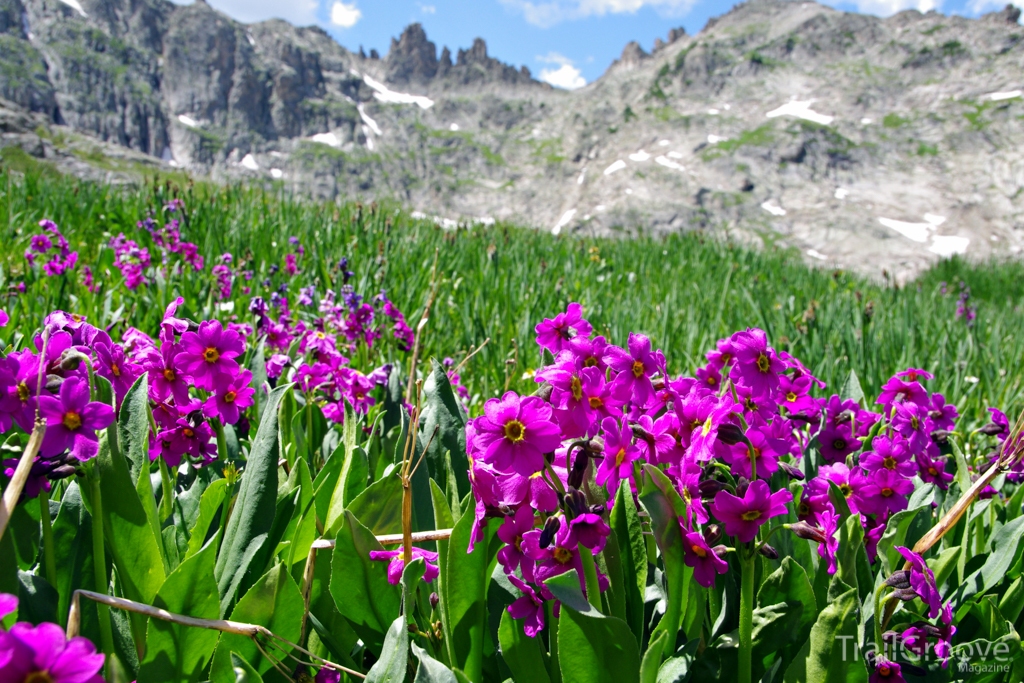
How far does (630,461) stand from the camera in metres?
0.95

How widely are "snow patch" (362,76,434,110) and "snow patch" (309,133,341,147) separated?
2484 cm

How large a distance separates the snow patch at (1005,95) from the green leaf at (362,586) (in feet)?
285

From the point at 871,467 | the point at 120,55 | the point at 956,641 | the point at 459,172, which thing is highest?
the point at 120,55

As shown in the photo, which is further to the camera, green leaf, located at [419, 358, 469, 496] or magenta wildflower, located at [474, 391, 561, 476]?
green leaf, located at [419, 358, 469, 496]

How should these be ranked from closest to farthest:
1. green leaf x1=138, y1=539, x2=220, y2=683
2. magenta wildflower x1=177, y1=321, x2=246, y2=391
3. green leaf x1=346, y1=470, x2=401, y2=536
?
green leaf x1=138, y1=539, x2=220, y2=683, green leaf x1=346, y1=470, x2=401, y2=536, magenta wildflower x1=177, y1=321, x2=246, y2=391

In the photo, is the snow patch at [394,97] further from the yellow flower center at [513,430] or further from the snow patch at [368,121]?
the yellow flower center at [513,430]

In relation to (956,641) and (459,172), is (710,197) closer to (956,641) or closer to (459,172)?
(956,641)

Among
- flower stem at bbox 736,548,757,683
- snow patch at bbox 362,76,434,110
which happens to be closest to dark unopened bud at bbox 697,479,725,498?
flower stem at bbox 736,548,757,683

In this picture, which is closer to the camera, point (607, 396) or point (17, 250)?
point (607, 396)

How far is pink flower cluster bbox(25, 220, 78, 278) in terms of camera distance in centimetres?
365

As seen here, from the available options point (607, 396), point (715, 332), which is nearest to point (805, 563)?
point (607, 396)

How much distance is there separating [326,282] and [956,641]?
422cm

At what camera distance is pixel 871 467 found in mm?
1288

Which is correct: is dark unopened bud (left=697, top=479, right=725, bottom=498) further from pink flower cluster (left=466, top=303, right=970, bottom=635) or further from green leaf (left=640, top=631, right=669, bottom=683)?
green leaf (left=640, top=631, right=669, bottom=683)
